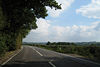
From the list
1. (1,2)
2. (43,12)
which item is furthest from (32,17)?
(1,2)

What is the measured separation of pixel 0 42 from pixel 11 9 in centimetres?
436

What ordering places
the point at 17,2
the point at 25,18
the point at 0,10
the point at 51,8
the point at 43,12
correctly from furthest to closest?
the point at 25,18 → the point at 43,12 → the point at 51,8 → the point at 17,2 → the point at 0,10

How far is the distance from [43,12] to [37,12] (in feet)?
2.67

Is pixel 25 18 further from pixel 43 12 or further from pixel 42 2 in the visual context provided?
pixel 42 2

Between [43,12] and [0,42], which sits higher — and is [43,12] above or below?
above

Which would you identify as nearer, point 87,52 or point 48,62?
point 48,62

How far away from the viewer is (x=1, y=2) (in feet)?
51.0

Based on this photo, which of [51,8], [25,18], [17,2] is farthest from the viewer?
[25,18]

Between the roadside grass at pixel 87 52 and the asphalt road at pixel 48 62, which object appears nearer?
the asphalt road at pixel 48 62

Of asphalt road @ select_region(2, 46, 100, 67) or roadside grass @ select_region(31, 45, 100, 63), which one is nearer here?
asphalt road @ select_region(2, 46, 100, 67)

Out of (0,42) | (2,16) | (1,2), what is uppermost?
(1,2)

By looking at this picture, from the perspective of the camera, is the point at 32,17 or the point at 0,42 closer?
the point at 0,42

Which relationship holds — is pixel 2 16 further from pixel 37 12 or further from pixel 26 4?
pixel 37 12

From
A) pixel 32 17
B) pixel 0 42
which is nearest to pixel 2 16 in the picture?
pixel 0 42
